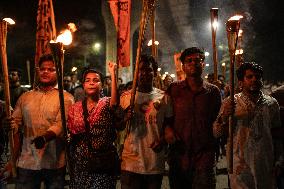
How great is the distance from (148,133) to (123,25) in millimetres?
1684

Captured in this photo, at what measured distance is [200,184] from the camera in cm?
469

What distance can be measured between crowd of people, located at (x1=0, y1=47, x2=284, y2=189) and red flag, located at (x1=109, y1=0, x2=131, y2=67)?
67cm

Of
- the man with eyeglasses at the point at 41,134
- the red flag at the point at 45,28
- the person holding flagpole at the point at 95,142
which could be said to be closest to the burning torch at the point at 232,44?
the person holding flagpole at the point at 95,142

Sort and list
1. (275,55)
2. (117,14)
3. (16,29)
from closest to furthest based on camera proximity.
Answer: (117,14)
(275,55)
(16,29)

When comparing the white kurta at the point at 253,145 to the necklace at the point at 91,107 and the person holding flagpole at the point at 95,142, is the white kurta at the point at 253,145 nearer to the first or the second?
the person holding flagpole at the point at 95,142

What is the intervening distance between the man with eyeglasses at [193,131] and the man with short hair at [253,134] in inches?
8.4

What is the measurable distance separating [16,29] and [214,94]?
26.2 m

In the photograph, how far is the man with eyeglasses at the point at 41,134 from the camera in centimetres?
489

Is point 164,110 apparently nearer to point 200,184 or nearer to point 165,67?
point 200,184

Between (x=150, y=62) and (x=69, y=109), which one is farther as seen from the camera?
(x=150, y=62)

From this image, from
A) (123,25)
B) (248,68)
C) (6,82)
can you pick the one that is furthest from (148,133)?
(6,82)

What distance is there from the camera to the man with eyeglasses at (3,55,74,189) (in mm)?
4895

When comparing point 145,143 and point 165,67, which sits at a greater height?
point 165,67

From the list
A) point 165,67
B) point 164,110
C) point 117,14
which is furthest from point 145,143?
point 165,67
